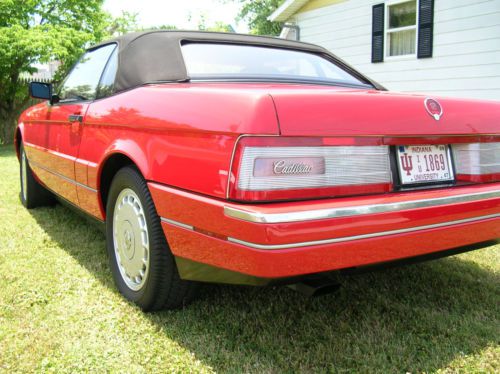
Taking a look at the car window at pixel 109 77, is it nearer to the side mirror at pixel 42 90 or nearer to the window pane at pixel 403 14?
the side mirror at pixel 42 90

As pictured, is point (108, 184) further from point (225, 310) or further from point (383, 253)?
point (383, 253)

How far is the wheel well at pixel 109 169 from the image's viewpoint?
2.76 meters

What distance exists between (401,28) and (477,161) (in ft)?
25.6

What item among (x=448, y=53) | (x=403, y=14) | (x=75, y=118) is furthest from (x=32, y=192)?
(x=403, y=14)

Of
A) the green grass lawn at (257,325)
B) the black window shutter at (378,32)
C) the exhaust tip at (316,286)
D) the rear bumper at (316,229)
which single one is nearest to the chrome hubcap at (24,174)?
the green grass lawn at (257,325)

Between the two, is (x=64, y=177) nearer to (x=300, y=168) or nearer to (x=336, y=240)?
(x=300, y=168)

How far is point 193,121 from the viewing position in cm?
209

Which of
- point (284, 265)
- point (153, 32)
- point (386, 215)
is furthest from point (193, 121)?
point (153, 32)

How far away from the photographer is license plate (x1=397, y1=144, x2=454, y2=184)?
215cm

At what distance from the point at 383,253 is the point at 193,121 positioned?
96cm

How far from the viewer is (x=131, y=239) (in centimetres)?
264

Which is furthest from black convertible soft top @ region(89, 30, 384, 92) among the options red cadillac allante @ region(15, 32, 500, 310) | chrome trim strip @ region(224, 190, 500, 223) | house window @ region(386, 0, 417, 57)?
house window @ region(386, 0, 417, 57)

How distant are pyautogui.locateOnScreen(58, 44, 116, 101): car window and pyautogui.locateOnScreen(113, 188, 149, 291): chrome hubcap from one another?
950 millimetres

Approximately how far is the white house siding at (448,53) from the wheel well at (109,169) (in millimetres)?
7166
